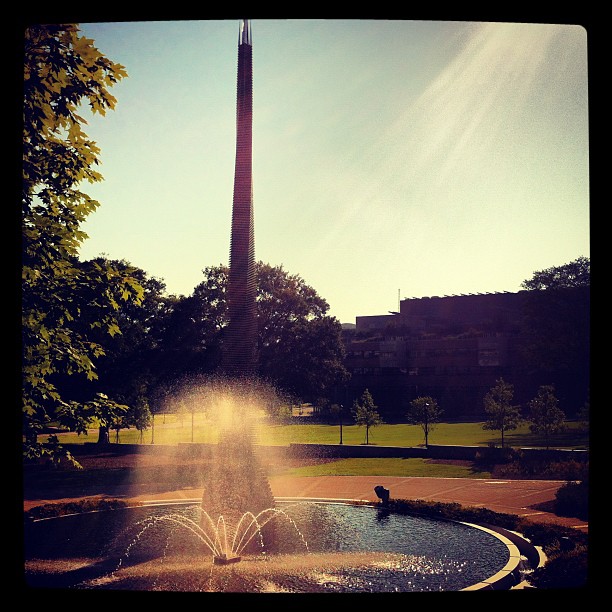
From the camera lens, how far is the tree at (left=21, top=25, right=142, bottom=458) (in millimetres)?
13109

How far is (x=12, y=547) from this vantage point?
→ 424 inches

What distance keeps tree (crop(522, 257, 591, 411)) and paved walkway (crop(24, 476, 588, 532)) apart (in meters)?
34.0

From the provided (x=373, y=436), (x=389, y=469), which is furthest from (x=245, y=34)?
(x=373, y=436)

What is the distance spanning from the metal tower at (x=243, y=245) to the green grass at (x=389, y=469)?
15030 millimetres

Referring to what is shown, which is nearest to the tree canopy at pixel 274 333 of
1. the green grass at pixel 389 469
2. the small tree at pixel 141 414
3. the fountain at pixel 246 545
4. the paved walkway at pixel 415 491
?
the small tree at pixel 141 414

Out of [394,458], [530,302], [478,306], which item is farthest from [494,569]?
[478,306]

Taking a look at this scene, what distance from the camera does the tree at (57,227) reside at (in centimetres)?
1311

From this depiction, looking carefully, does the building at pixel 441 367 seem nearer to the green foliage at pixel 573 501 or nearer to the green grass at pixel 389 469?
the green grass at pixel 389 469

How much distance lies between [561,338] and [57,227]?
55184mm

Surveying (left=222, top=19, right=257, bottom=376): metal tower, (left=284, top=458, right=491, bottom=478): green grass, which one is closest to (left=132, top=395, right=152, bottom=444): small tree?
(left=284, top=458, right=491, bottom=478): green grass

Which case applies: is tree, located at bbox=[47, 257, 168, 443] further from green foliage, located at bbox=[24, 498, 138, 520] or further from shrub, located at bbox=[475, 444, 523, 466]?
shrub, located at bbox=[475, 444, 523, 466]

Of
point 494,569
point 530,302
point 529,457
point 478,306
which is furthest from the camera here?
point 478,306

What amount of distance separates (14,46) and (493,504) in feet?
69.3

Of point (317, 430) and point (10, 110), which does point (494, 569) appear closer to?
point (10, 110)
